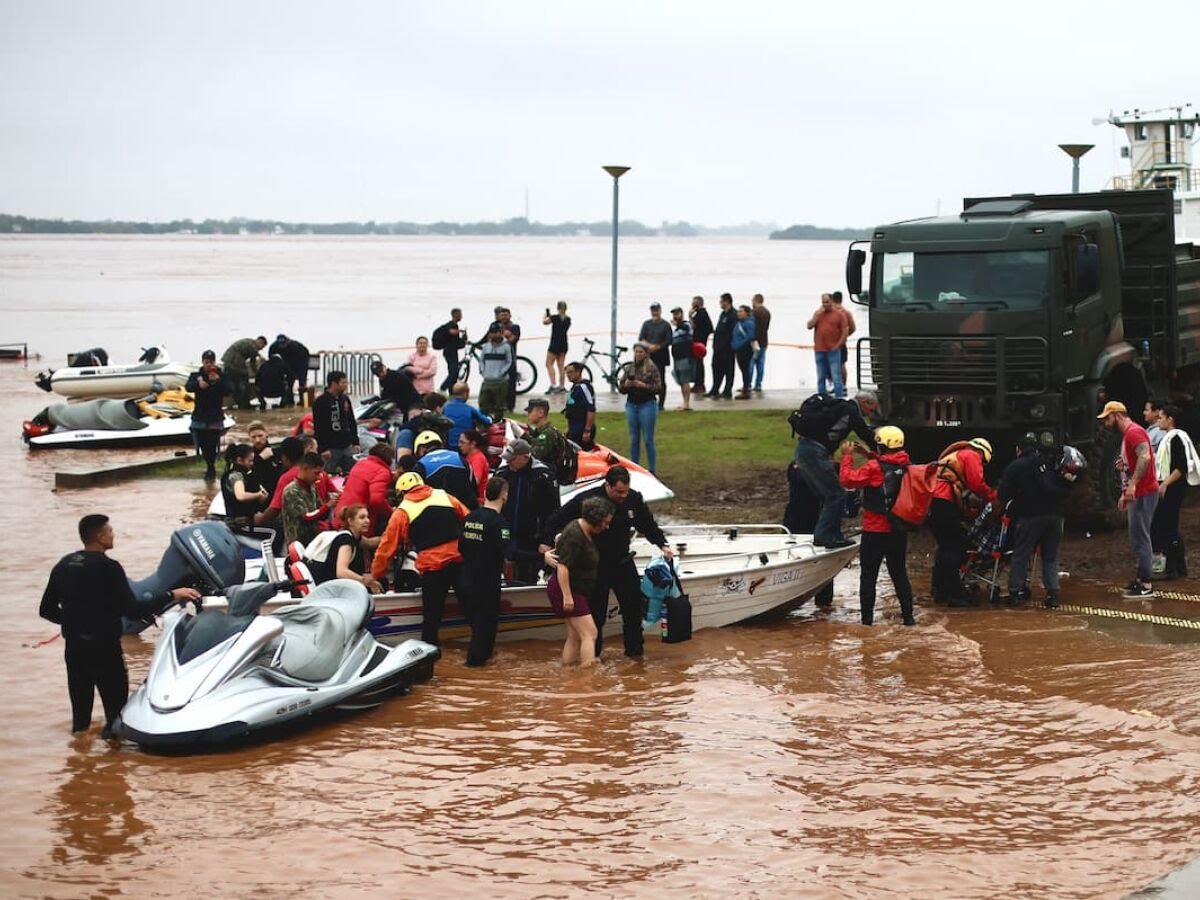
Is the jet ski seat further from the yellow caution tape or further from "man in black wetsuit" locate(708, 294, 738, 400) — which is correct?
"man in black wetsuit" locate(708, 294, 738, 400)

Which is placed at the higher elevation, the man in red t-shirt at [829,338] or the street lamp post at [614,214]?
the street lamp post at [614,214]

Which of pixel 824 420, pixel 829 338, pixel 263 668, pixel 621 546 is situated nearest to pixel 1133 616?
pixel 824 420

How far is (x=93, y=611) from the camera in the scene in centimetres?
1063

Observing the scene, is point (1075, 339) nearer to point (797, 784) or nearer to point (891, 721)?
point (891, 721)

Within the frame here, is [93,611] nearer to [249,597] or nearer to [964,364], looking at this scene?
[249,597]

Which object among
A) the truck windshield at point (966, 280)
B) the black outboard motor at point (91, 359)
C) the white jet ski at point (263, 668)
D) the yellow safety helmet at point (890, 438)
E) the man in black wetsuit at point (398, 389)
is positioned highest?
the truck windshield at point (966, 280)

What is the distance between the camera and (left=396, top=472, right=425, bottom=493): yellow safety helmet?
1276 centimetres

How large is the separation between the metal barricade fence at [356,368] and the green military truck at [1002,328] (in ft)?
50.3

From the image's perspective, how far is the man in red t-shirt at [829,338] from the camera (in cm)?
2444

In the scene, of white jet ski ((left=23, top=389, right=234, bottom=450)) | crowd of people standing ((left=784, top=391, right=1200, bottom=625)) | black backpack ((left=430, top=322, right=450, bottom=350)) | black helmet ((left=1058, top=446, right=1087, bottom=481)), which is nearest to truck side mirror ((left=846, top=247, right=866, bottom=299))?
crowd of people standing ((left=784, top=391, right=1200, bottom=625))

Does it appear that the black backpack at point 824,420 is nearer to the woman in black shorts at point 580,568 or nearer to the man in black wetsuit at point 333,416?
the woman in black shorts at point 580,568

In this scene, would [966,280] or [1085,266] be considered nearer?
[1085,266]

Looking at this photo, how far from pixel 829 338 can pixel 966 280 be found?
8237 mm

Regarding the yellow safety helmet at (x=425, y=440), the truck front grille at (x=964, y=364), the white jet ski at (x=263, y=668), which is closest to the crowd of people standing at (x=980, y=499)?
the truck front grille at (x=964, y=364)
